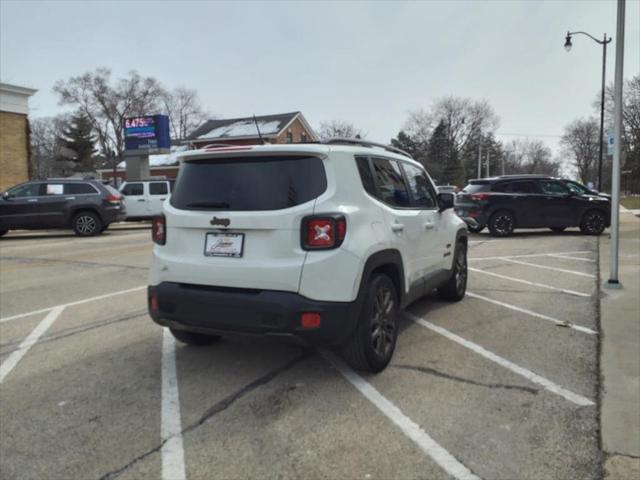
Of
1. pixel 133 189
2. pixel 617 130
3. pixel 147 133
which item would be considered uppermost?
pixel 147 133

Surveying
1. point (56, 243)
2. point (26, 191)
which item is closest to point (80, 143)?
point (26, 191)

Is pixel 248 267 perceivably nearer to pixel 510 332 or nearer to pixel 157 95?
pixel 510 332

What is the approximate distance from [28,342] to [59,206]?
40.3 ft

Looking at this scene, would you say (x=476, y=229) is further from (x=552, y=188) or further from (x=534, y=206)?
(x=552, y=188)

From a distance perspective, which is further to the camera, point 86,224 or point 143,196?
point 143,196

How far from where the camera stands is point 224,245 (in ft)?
12.6

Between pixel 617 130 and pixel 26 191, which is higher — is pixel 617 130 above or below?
above

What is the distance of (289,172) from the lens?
3.81 metres

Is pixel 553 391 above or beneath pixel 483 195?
beneath

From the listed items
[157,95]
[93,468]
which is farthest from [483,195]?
[157,95]

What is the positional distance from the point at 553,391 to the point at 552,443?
84 cm

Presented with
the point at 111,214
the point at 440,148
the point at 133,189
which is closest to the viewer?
the point at 111,214

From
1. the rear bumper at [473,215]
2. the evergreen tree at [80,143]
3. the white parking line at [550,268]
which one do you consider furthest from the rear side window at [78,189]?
the evergreen tree at [80,143]

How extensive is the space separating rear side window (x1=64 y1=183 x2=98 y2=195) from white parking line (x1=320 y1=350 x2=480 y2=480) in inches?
568
